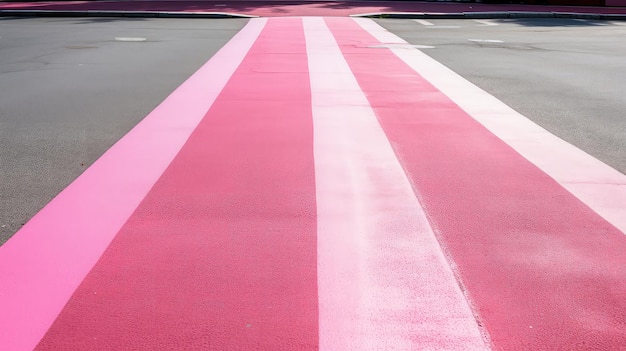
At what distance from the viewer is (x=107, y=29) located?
19828 mm

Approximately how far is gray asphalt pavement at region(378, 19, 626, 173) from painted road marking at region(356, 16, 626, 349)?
2.08ft

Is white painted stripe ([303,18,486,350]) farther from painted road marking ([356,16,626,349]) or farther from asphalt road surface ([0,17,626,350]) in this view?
painted road marking ([356,16,626,349])

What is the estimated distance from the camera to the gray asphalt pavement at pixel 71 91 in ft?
18.7

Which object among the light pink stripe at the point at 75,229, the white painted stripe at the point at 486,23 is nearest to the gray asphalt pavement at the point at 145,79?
the light pink stripe at the point at 75,229

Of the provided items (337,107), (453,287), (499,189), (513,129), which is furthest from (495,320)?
(337,107)

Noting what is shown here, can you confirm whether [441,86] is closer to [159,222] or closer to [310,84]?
[310,84]

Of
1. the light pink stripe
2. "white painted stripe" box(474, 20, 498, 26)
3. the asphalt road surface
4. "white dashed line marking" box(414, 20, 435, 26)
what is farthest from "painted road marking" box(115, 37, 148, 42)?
"white painted stripe" box(474, 20, 498, 26)

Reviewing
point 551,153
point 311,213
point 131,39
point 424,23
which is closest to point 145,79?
point 551,153

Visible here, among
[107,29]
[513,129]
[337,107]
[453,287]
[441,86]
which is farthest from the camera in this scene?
[107,29]

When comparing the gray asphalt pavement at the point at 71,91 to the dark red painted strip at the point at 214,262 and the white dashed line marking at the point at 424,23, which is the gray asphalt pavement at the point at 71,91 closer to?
the dark red painted strip at the point at 214,262

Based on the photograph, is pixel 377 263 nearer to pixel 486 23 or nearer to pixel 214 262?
pixel 214 262

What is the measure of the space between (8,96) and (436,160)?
5692 millimetres

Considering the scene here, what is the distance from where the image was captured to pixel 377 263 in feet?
13.2

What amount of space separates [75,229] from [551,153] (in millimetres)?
3909
